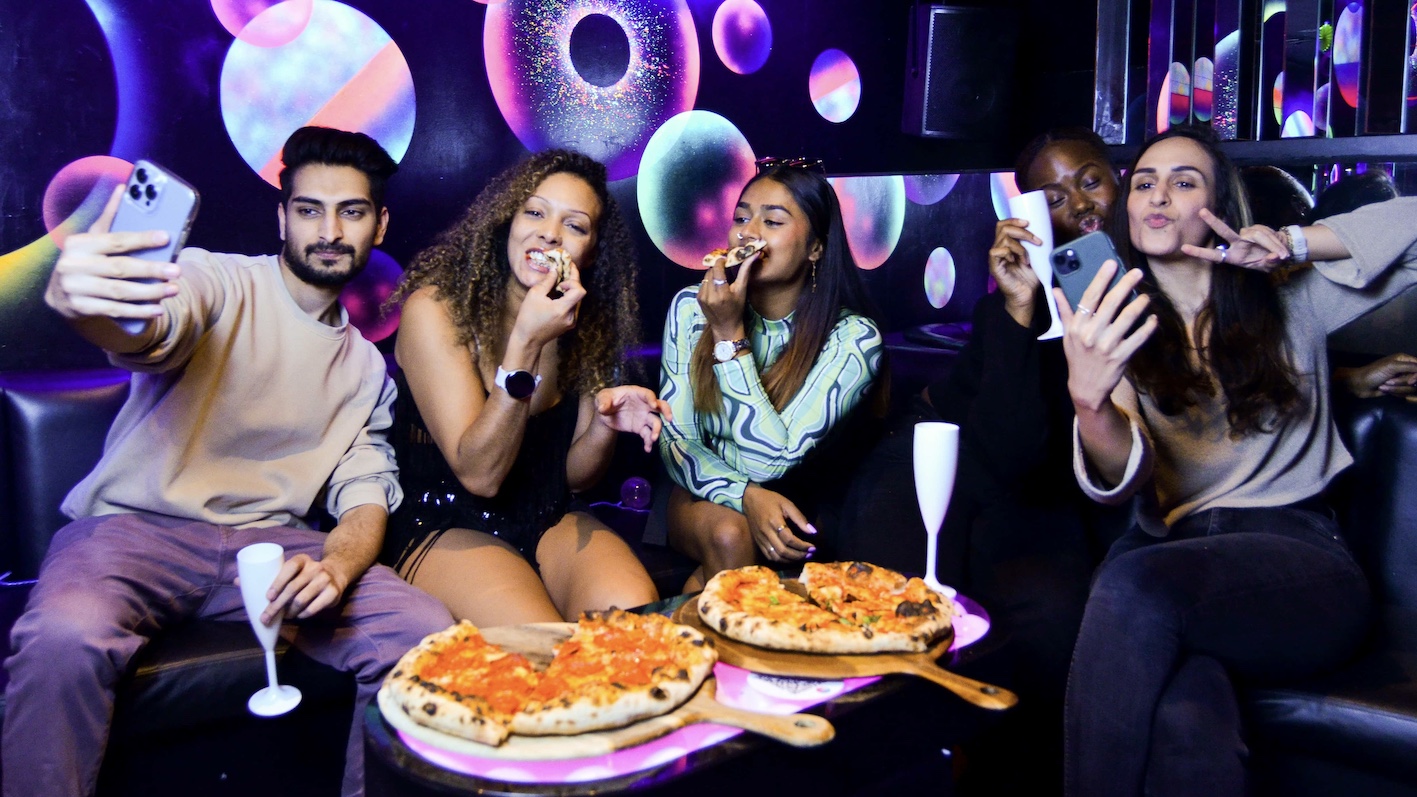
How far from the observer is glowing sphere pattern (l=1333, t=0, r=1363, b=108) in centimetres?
309

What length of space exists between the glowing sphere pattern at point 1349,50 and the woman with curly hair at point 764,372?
1.83 metres

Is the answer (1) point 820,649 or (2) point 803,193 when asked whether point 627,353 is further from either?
(1) point 820,649

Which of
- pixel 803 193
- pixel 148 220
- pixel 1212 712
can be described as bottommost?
pixel 1212 712

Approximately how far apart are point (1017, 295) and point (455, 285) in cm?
127

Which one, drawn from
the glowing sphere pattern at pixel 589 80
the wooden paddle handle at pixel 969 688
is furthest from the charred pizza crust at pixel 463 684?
the glowing sphere pattern at pixel 589 80

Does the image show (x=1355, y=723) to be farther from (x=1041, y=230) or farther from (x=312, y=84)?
(x=312, y=84)

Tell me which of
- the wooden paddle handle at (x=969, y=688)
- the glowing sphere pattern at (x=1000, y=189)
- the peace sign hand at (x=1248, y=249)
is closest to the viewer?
the wooden paddle handle at (x=969, y=688)

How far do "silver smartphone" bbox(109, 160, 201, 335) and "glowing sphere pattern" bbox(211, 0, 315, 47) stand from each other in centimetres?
152

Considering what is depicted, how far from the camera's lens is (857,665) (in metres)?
1.30

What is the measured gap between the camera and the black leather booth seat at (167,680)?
1859 mm

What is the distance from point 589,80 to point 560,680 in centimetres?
278

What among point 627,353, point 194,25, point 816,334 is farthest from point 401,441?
point 194,25

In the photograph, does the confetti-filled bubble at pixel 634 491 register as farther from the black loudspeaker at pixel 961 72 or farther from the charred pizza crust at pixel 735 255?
the black loudspeaker at pixel 961 72

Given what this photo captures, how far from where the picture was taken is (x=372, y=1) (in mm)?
3002
